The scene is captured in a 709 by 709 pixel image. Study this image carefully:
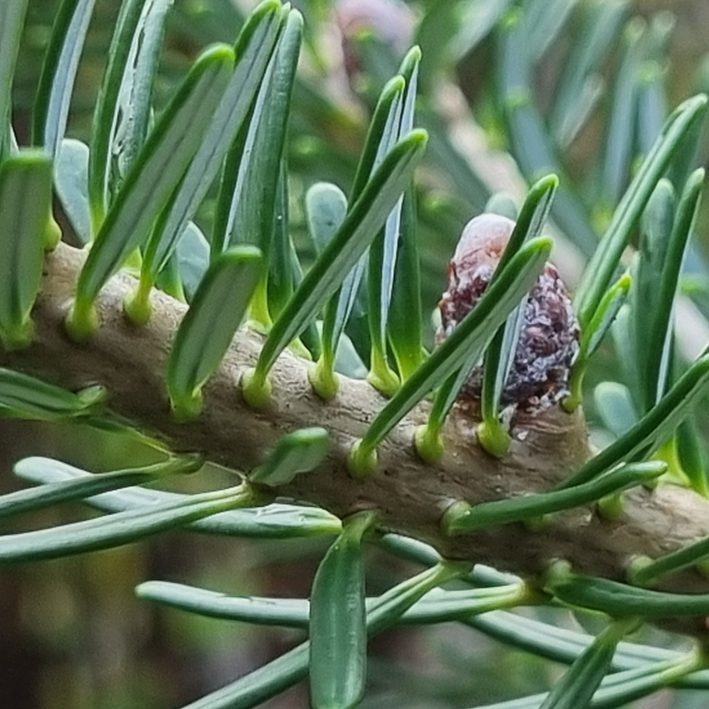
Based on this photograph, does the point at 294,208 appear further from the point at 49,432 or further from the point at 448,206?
the point at 49,432

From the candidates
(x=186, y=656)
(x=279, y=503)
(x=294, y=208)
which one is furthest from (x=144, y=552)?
(x=279, y=503)

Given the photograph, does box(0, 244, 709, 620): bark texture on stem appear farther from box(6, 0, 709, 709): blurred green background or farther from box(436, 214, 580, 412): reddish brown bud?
box(6, 0, 709, 709): blurred green background

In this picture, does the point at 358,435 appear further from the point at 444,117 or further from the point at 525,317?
the point at 444,117

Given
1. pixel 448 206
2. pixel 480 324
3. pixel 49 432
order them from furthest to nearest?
pixel 49 432, pixel 448 206, pixel 480 324

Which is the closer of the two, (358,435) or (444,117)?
(358,435)

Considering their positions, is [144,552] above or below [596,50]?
below

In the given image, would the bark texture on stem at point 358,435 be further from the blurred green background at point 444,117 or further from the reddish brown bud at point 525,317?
the blurred green background at point 444,117

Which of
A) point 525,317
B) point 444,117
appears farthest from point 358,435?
point 444,117
